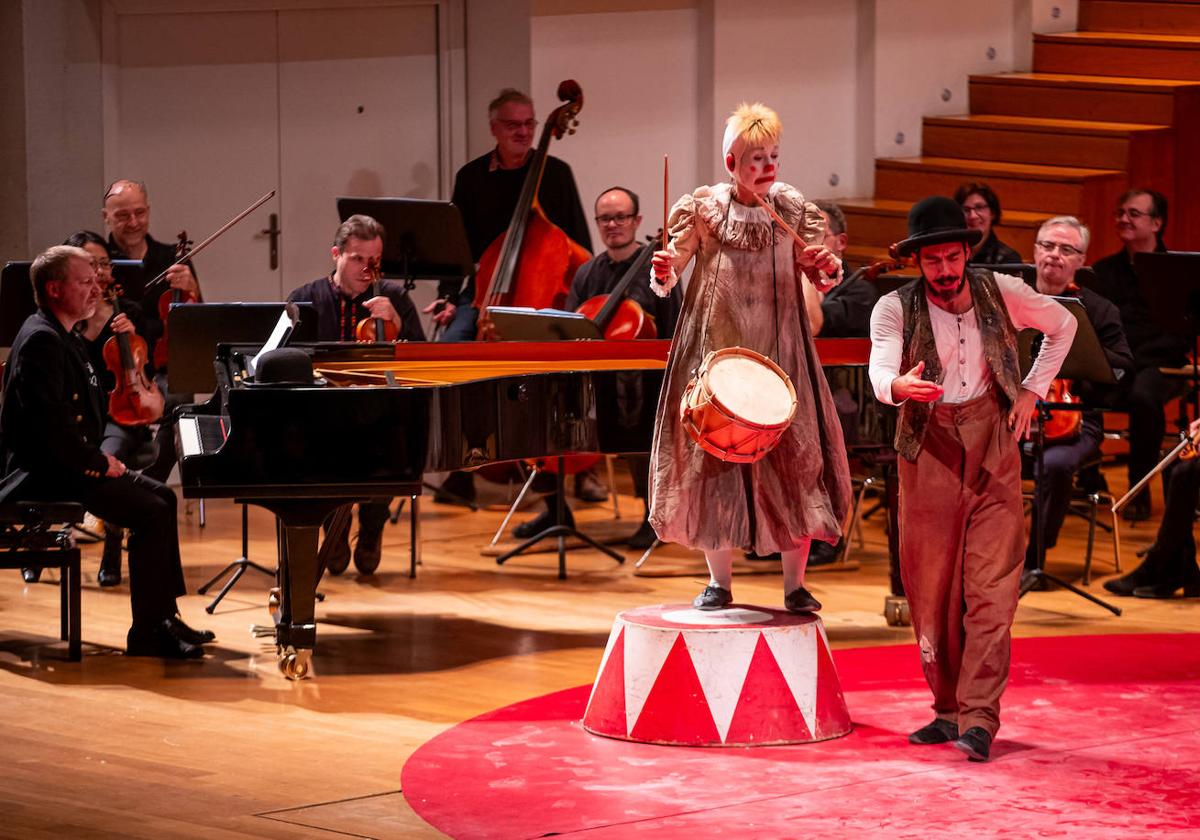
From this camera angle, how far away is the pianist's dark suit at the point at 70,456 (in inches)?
234

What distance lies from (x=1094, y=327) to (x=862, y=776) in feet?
10.1

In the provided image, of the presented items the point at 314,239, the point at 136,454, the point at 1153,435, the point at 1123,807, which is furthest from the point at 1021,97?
the point at 1123,807

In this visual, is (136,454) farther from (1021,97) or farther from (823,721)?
(1021,97)

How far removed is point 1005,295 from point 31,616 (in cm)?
372

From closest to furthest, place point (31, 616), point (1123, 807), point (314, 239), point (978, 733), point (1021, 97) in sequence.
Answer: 1. point (1123, 807)
2. point (978, 733)
3. point (31, 616)
4. point (314, 239)
5. point (1021, 97)

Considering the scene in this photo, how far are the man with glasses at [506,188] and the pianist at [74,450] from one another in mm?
2562

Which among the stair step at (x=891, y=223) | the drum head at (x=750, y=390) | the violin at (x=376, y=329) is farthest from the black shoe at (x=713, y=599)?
the stair step at (x=891, y=223)

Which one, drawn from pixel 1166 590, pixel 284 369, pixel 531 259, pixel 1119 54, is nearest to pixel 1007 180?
pixel 1119 54

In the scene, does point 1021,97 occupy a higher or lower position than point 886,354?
higher

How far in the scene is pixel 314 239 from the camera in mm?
10023

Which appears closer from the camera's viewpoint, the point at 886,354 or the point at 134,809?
the point at 134,809

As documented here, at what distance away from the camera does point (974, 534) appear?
4785mm

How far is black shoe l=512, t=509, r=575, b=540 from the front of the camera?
26.8 ft

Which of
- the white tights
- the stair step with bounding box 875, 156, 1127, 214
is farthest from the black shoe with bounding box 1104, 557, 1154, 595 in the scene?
the stair step with bounding box 875, 156, 1127, 214
